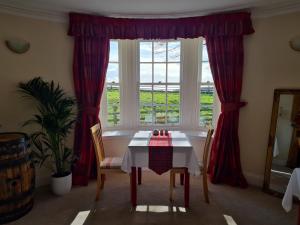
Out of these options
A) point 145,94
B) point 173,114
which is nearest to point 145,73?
point 145,94

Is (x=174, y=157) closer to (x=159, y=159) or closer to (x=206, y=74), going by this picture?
(x=159, y=159)

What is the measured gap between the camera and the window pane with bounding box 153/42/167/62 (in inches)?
141

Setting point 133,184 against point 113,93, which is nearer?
point 133,184

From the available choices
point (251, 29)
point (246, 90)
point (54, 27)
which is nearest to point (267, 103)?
point (246, 90)

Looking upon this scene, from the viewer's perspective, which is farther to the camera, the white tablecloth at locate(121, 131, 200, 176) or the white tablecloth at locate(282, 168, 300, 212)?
the white tablecloth at locate(121, 131, 200, 176)

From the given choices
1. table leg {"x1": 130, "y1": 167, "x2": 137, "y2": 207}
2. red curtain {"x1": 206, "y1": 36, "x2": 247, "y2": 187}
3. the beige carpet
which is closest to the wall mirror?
the beige carpet

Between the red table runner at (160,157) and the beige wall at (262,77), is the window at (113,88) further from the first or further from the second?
the beige wall at (262,77)

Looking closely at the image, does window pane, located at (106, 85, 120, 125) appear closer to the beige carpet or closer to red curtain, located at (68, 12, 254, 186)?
red curtain, located at (68, 12, 254, 186)

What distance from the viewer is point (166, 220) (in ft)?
7.77

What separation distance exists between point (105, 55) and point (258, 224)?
276 centimetres

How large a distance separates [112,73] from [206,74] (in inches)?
58.2

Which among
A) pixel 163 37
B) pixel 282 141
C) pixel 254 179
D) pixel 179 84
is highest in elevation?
pixel 163 37

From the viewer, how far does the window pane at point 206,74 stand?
11.6ft

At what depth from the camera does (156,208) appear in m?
2.60
